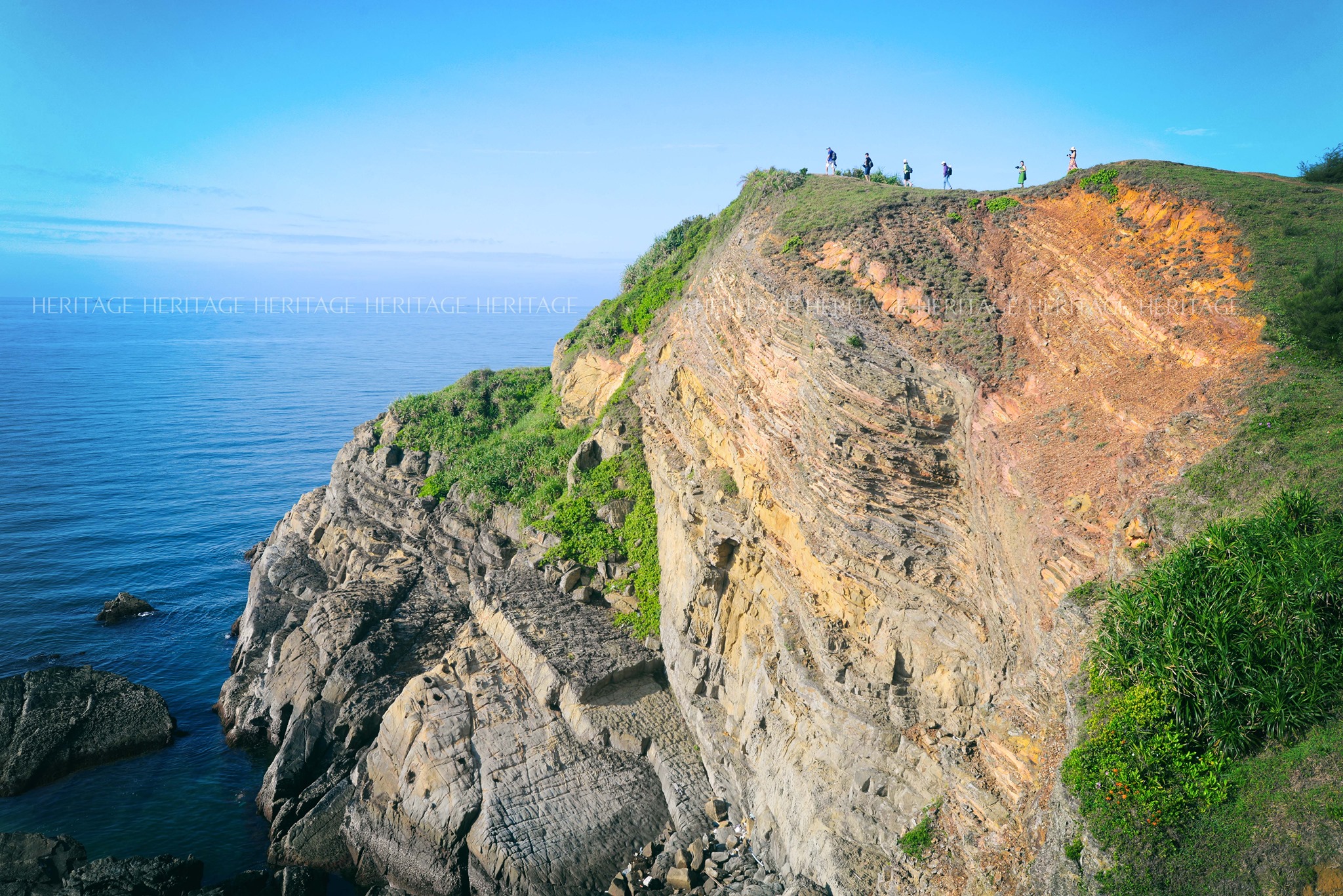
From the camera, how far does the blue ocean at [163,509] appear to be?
22250 millimetres

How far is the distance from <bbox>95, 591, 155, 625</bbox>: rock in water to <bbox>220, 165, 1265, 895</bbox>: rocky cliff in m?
10.6

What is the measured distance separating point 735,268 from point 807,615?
500 inches

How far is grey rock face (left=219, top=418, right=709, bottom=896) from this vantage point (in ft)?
61.9

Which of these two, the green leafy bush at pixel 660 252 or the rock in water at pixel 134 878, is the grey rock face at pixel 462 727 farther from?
the green leafy bush at pixel 660 252

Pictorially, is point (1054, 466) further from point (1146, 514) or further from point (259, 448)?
point (259, 448)

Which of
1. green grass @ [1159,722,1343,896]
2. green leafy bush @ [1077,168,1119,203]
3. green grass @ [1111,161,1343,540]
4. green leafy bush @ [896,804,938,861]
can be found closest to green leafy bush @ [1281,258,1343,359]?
green grass @ [1111,161,1343,540]

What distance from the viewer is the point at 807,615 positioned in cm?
1839

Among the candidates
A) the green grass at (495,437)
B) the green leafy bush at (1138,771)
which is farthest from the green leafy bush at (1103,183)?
the green grass at (495,437)

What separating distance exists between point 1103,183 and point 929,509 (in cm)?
1125

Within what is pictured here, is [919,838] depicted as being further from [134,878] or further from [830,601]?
[134,878]

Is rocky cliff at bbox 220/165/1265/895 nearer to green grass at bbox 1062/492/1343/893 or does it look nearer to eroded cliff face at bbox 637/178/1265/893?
eroded cliff face at bbox 637/178/1265/893

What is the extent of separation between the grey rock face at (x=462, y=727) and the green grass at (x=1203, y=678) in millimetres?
11684

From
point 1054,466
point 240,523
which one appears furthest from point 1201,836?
point 240,523

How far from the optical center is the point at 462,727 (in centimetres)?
2072
